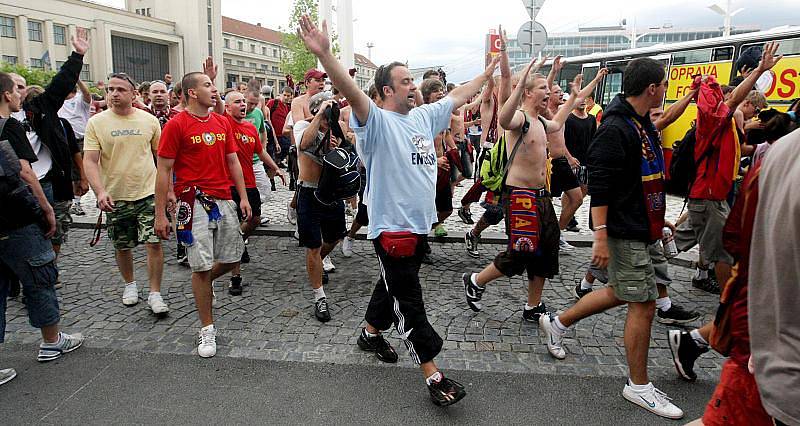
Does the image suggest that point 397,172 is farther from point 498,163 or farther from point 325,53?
point 498,163

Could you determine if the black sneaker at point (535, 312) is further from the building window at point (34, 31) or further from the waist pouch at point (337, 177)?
the building window at point (34, 31)

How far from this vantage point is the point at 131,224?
481cm

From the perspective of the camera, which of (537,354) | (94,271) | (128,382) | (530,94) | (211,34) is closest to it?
(128,382)

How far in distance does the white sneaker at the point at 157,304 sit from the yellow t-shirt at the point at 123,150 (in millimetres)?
880

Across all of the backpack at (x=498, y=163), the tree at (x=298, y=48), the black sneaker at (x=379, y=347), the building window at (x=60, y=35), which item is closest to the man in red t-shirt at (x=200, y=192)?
the black sneaker at (x=379, y=347)

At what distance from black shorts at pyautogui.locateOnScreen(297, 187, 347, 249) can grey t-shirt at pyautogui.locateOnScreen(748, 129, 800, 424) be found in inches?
134

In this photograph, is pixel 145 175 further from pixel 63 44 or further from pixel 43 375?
pixel 63 44

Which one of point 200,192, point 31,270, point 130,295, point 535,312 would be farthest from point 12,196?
point 535,312

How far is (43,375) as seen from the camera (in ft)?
11.7

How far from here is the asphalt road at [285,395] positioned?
304cm

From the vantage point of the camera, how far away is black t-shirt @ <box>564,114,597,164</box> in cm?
762

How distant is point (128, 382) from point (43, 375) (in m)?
0.63

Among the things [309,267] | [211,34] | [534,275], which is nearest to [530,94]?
[534,275]

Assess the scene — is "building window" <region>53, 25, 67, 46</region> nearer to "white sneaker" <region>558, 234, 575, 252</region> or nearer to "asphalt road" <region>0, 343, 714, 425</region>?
"white sneaker" <region>558, 234, 575, 252</region>
